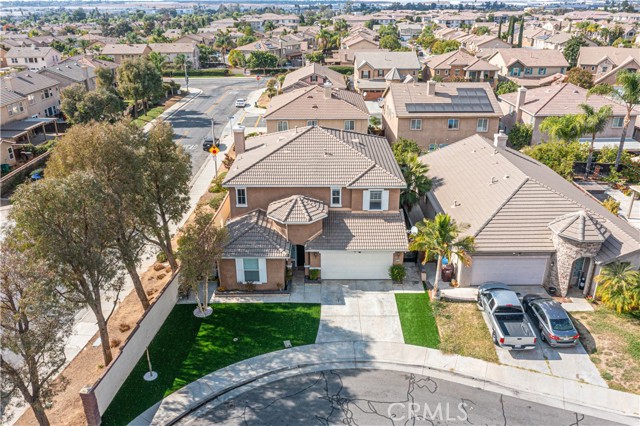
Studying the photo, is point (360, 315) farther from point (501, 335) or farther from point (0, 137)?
point (0, 137)

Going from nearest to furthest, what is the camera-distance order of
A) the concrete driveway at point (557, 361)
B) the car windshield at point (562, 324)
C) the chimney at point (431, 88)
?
1. the concrete driveway at point (557, 361)
2. the car windshield at point (562, 324)
3. the chimney at point (431, 88)

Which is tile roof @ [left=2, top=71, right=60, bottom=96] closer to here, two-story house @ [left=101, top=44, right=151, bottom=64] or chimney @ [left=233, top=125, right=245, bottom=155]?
Result: chimney @ [left=233, top=125, right=245, bottom=155]

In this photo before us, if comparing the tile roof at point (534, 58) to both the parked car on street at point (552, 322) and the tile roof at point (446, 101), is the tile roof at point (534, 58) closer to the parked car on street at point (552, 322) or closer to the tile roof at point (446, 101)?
the tile roof at point (446, 101)

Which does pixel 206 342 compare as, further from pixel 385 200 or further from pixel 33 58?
pixel 33 58

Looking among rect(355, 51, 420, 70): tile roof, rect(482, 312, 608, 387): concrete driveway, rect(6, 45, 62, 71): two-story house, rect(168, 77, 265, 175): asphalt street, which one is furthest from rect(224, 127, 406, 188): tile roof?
rect(6, 45, 62, 71): two-story house

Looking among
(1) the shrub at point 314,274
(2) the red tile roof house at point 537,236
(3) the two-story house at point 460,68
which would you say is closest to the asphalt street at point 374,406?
(1) the shrub at point 314,274

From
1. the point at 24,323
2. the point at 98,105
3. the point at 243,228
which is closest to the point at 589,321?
the point at 243,228
